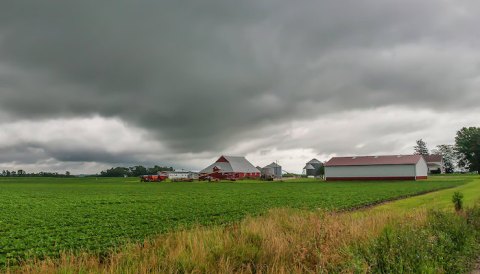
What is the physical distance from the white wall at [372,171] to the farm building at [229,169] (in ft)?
105

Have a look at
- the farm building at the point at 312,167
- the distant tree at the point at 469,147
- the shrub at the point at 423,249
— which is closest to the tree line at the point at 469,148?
the distant tree at the point at 469,147

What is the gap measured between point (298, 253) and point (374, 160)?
9509cm

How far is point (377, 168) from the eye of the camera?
96.1 m

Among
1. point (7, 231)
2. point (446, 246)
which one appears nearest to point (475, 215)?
point (446, 246)

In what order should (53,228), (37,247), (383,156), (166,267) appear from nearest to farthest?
(166,267) → (37,247) → (53,228) → (383,156)

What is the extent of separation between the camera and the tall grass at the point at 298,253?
8.76 metres

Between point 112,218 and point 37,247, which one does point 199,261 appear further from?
point 112,218

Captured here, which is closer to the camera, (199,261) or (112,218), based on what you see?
(199,261)

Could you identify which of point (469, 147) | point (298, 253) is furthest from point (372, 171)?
point (298, 253)

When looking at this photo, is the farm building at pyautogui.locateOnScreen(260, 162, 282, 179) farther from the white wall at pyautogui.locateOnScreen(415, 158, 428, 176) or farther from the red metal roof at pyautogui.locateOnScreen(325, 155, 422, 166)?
the white wall at pyautogui.locateOnScreen(415, 158, 428, 176)

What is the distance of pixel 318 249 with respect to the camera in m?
10.1

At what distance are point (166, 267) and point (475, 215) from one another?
49.6 ft

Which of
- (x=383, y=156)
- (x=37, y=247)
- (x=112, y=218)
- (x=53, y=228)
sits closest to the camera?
(x=37, y=247)

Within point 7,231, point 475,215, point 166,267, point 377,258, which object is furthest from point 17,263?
point 475,215
